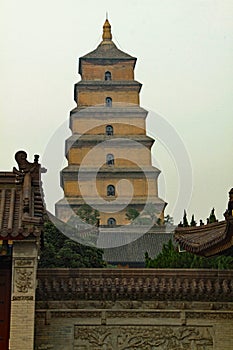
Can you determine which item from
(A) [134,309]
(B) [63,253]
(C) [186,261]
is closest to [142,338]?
(A) [134,309]

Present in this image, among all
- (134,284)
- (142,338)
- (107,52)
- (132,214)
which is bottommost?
(142,338)

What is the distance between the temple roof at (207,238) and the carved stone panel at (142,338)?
137 centimetres

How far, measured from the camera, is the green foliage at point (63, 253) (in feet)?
65.0

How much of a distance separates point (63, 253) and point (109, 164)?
1874cm

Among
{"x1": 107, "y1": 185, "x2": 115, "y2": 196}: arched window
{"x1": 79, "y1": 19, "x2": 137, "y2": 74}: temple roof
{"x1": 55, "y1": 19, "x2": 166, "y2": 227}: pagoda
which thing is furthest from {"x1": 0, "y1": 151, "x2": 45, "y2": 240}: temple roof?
{"x1": 79, "y1": 19, "x2": 137, "y2": 74}: temple roof

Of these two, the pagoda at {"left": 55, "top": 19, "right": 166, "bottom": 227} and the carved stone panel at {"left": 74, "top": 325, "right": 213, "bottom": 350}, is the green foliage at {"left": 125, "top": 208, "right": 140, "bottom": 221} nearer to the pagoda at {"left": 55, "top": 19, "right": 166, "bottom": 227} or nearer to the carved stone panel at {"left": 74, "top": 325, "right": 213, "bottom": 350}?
the pagoda at {"left": 55, "top": 19, "right": 166, "bottom": 227}

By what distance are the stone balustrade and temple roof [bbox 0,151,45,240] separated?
1.25 metres

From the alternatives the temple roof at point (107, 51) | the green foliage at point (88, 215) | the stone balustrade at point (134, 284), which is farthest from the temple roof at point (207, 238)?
the temple roof at point (107, 51)

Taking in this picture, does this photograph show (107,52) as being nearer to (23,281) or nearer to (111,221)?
(111,221)

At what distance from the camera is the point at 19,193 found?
33.2 feet

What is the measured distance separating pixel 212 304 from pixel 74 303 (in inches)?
90.8

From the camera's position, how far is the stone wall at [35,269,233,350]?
10414 mm

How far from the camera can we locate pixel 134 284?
10.5m

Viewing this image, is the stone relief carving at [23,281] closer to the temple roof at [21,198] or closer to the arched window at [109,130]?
the temple roof at [21,198]
